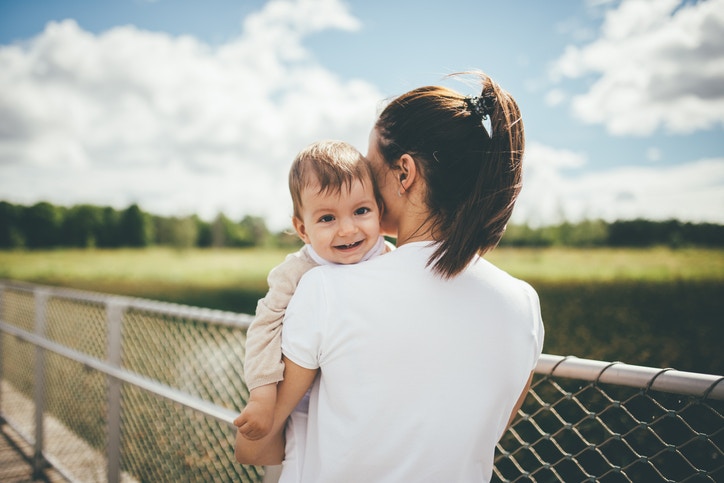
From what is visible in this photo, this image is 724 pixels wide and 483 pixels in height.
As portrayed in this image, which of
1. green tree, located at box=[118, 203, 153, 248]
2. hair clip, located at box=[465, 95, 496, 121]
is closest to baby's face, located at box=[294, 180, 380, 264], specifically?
hair clip, located at box=[465, 95, 496, 121]

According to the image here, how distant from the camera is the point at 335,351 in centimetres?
95

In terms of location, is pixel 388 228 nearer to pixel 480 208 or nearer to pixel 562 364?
pixel 480 208

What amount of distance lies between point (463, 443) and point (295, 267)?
23.8 inches

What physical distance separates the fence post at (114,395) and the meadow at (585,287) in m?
13.5

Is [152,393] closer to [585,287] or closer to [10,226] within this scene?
[585,287]

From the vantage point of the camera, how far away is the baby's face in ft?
4.06

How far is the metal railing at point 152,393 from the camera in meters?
1.22

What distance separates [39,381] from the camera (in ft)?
12.4

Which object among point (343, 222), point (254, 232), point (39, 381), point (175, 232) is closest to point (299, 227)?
point (343, 222)

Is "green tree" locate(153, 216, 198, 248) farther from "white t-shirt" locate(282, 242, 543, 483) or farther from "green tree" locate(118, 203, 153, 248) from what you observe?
"white t-shirt" locate(282, 242, 543, 483)

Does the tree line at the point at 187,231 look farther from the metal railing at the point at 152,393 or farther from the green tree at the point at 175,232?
the metal railing at the point at 152,393

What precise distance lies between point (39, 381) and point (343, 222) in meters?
3.91

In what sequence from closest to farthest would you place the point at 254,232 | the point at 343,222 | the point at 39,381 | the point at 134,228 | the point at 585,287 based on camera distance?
1. the point at 343,222
2. the point at 39,381
3. the point at 585,287
4. the point at 134,228
5. the point at 254,232

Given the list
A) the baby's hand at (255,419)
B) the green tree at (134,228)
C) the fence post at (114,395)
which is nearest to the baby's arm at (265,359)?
the baby's hand at (255,419)
